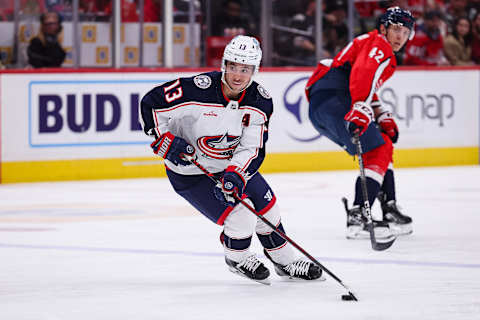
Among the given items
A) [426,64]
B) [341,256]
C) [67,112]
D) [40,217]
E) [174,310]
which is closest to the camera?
[174,310]

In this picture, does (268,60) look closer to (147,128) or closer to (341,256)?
(341,256)

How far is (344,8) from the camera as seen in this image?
9094mm

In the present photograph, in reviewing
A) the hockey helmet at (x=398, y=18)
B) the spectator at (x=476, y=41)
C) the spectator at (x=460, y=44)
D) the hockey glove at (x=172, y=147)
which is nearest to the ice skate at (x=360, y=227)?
the hockey helmet at (x=398, y=18)

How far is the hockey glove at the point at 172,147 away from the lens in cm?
362

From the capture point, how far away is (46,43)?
7910mm

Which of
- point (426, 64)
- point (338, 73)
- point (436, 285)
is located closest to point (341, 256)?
point (436, 285)

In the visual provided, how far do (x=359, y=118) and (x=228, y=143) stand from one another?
4.08 feet

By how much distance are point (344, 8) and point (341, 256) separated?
503cm

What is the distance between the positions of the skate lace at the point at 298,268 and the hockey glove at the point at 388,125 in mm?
1579

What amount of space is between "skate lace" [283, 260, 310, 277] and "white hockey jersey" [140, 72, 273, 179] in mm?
389

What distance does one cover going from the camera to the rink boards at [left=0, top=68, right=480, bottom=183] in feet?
25.5

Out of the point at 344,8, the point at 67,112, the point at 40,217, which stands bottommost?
the point at 40,217

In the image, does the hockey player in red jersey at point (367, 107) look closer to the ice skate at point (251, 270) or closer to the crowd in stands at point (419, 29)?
the ice skate at point (251, 270)

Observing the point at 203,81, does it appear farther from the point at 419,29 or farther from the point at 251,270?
the point at 419,29
